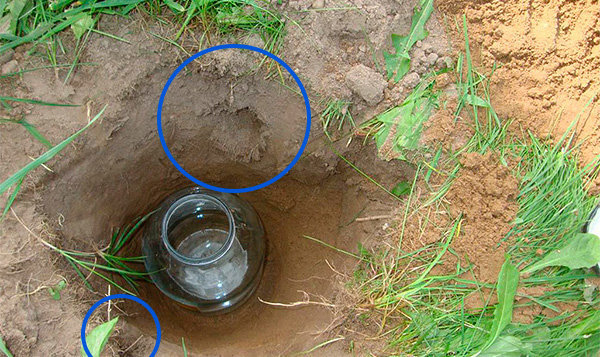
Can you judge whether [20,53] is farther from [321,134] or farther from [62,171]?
[321,134]

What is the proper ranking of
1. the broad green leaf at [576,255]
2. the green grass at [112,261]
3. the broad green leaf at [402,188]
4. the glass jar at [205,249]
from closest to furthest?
1. the broad green leaf at [576,255]
2. the green grass at [112,261]
3. the broad green leaf at [402,188]
4. the glass jar at [205,249]

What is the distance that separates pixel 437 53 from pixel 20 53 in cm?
156

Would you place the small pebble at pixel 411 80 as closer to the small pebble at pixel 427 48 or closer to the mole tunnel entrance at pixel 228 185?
the small pebble at pixel 427 48

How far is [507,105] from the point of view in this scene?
5.91 ft

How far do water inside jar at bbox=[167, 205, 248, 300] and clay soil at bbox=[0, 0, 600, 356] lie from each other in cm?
19

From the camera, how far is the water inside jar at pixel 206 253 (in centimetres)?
203

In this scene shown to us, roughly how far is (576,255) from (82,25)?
76.6 inches

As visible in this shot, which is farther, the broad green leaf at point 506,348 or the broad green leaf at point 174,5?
the broad green leaf at point 174,5

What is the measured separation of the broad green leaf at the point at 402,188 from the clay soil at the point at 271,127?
3 cm

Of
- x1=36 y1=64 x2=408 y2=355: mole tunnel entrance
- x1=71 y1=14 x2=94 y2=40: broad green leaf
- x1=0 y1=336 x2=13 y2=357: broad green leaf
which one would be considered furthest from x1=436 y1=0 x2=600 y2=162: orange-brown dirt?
x1=0 y1=336 x2=13 y2=357: broad green leaf

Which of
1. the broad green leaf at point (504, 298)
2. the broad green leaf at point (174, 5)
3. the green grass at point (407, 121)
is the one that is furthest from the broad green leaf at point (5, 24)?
the broad green leaf at point (504, 298)

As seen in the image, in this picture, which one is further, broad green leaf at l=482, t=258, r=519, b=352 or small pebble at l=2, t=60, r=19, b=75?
small pebble at l=2, t=60, r=19, b=75

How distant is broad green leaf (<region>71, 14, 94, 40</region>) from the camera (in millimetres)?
1795

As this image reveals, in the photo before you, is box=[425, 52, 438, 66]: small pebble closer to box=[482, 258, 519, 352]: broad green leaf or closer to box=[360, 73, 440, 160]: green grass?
box=[360, 73, 440, 160]: green grass
